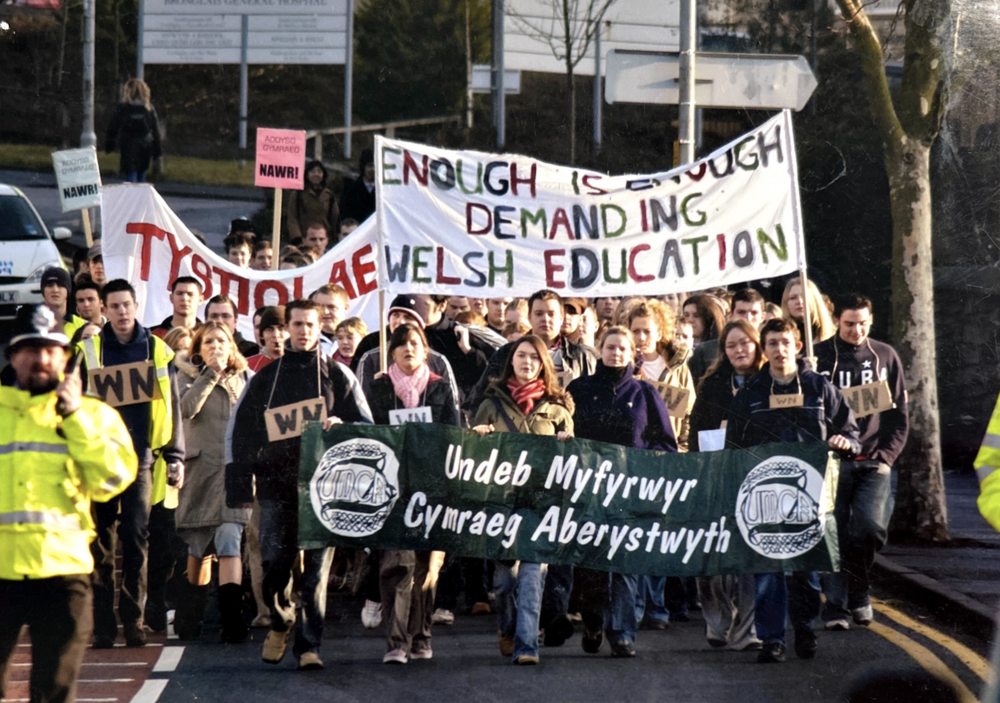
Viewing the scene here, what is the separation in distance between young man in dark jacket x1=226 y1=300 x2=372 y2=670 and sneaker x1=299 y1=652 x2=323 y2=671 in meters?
0.24

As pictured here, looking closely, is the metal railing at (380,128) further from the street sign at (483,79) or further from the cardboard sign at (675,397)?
the cardboard sign at (675,397)

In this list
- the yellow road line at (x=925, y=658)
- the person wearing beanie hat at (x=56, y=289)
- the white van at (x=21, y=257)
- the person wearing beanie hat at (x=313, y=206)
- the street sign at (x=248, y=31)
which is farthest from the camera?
the street sign at (x=248, y=31)

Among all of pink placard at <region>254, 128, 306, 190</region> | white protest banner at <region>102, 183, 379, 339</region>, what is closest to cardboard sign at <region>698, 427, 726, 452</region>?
white protest banner at <region>102, 183, 379, 339</region>

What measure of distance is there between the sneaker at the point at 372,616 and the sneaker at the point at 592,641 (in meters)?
1.37

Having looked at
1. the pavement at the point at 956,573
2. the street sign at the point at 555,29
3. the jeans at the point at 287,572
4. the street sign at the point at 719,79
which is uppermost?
the street sign at the point at 555,29

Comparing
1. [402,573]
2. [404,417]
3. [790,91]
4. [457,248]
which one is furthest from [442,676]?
[790,91]

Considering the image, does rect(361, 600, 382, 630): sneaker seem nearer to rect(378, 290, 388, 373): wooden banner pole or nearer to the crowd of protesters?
the crowd of protesters

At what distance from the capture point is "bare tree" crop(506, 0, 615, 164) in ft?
52.0

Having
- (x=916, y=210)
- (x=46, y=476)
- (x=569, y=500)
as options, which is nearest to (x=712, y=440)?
(x=569, y=500)

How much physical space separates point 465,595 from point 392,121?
14.7m

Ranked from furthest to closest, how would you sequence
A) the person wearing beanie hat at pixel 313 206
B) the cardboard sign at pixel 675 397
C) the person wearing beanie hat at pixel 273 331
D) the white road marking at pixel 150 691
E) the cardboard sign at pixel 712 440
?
1. the person wearing beanie hat at pixel 313 206
2. the cardboard sign at pixel 675 397
3. the person wearing beanie hat at pixel 273 331
4. the cardboard sign at pixel 712 440
5. the white road marking at pixel 150 691

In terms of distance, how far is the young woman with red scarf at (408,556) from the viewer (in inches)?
304

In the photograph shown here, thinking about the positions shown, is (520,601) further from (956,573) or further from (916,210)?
(916,210)

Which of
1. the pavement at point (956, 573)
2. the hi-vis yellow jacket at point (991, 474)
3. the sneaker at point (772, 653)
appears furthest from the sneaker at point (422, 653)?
the hi-vis yellow jacket at point (991, 474)
